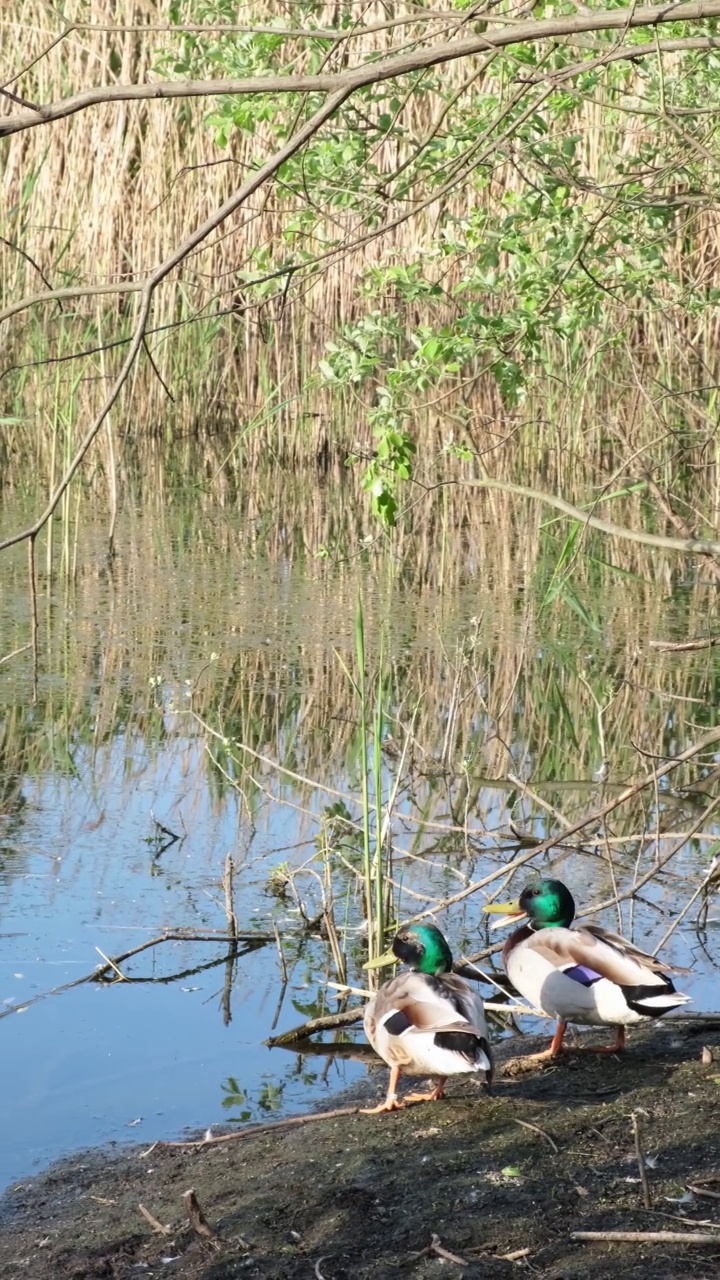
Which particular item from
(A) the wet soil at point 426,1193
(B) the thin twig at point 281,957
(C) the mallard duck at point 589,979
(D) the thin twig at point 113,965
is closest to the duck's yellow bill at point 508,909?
(C) the mallard duck at point 589,979

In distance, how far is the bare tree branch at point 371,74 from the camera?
2.60 meters

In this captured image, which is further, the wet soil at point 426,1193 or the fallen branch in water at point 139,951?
the fallen branch in water at point 139,951

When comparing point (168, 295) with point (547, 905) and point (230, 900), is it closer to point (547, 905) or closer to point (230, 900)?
point (230, 900)

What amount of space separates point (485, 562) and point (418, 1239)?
633 cm

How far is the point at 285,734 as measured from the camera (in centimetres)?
609

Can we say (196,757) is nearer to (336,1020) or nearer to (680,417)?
(336,1020)

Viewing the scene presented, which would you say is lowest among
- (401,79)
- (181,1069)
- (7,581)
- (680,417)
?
(181,1069)

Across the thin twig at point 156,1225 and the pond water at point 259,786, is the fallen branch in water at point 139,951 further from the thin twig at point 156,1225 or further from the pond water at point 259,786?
the thin twig at point 156,1225

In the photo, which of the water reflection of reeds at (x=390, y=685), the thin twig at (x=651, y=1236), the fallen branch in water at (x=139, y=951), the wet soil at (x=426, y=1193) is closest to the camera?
the thin twig at (x=651, y=1236)

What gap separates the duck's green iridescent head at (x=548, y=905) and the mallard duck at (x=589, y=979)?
0.34ft

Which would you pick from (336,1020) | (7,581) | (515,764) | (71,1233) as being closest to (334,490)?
(7,581)

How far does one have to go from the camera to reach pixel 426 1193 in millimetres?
2895

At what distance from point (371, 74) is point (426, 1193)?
193cm

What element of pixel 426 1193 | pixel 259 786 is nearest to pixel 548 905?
pixel 426 1193
